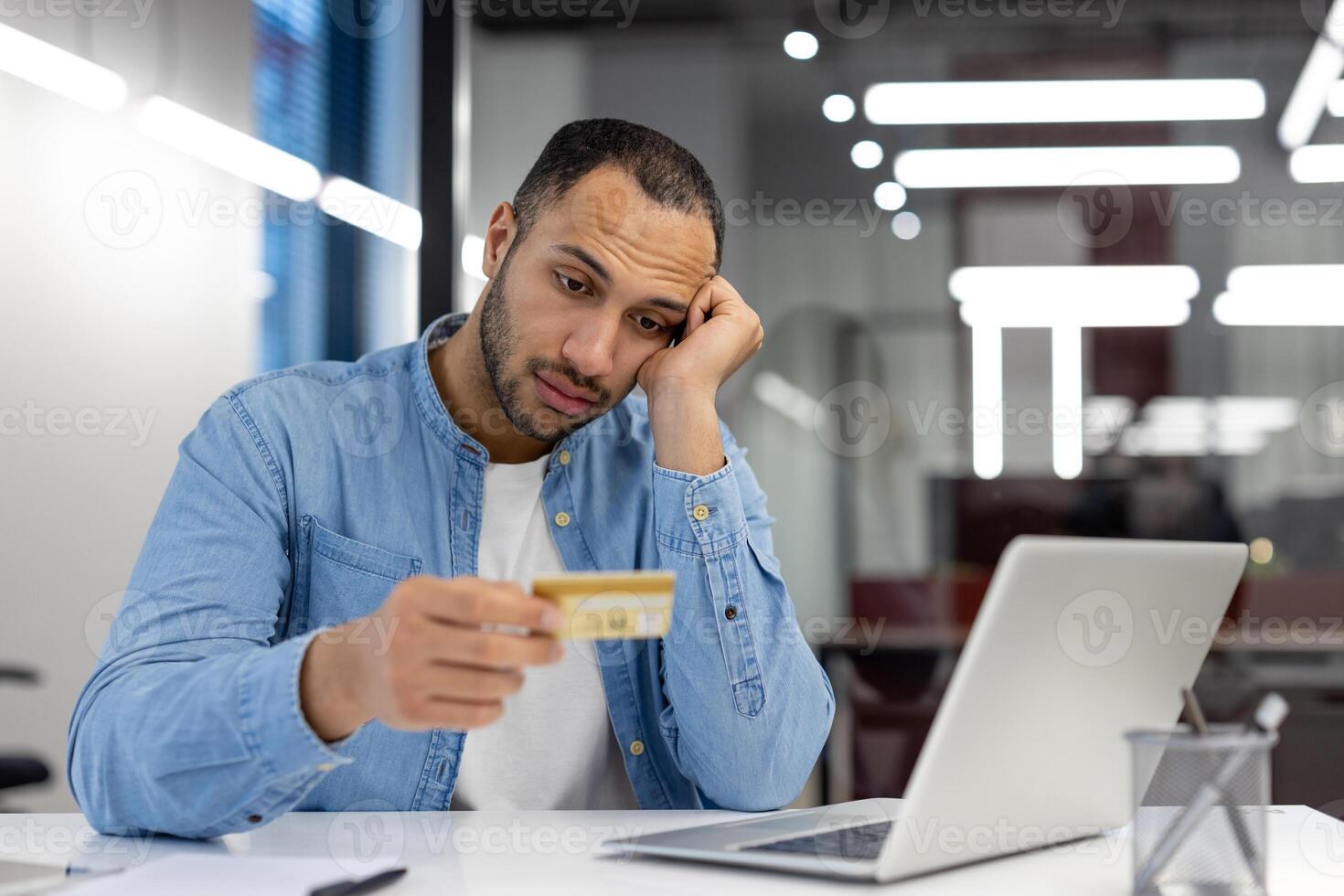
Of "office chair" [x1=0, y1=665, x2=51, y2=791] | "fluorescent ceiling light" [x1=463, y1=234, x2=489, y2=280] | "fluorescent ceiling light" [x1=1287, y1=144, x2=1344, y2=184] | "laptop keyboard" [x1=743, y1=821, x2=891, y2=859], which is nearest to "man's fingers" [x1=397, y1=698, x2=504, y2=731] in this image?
"laptop keyboard" [x1=743, y1=821, x2=891, y2=859]

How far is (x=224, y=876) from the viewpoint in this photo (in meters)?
0.83

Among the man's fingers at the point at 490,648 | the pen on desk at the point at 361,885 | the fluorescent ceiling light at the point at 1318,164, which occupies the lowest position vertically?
the pen on desk at the point at 361,885

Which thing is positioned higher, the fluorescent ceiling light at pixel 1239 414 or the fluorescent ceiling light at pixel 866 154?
the fluorescent ceiling light at pixel 866 154

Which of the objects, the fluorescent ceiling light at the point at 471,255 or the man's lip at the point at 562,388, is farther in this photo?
the fluorescent ceiling light at the point at 471,255

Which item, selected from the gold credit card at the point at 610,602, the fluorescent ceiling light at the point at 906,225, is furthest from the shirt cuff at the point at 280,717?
the fluorescent ceiling light at the point at 906,225

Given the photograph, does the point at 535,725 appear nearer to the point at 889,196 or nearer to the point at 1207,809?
the point at 1207,809

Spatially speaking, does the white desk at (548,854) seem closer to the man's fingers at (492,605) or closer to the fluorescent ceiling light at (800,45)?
the man's fingers at (492,605)

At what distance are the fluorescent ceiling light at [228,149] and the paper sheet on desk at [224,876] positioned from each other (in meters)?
1.65

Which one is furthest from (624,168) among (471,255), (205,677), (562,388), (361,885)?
(471,255)

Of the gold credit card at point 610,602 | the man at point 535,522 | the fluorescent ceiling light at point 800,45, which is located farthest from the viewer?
the fluorescent ceiling light at point 800,45

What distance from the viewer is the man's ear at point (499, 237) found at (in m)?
1.48

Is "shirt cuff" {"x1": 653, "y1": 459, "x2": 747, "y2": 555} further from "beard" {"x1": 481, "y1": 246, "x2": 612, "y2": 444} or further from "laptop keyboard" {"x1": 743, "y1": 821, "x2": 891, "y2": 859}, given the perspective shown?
"laptop keyboard" {"x1": 743, "y1": 821, "x2": 891, "y2": 859}

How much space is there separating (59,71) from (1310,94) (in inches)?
116

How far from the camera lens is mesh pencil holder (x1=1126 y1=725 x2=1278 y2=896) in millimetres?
732
